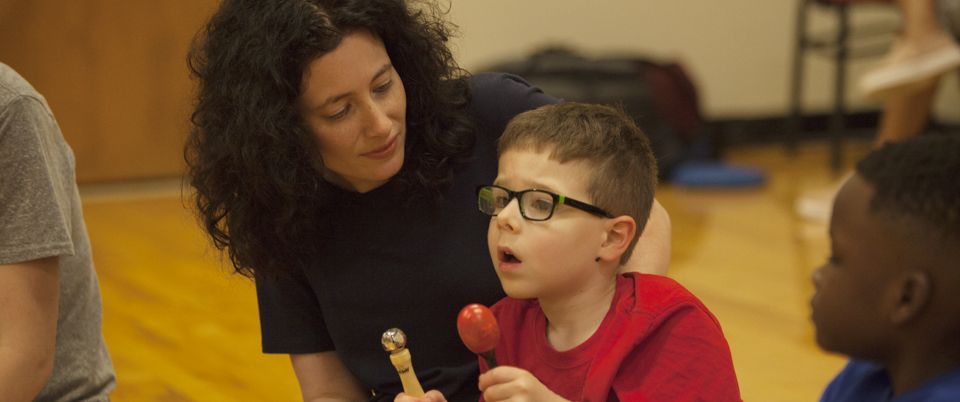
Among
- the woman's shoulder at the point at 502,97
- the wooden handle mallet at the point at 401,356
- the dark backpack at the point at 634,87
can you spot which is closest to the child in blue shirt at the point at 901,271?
the wooden handle mallet at the point at 401,356

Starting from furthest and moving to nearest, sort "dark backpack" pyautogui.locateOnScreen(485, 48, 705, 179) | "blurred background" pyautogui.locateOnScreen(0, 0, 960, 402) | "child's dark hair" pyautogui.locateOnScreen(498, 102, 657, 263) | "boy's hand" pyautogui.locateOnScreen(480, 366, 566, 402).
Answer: "dark backpack" pyautogui.locateOnScreen(485, 48, 705, 179) → "blurred background" pyautogui.locateOnScreen(0, 0, 960, 402) → "child's dark hair" pyautogui.locateOnScreen(498, 102, 657, 263) → "boy's hand" pyautogui.locateOnScreen(480, 366, 566, 402)

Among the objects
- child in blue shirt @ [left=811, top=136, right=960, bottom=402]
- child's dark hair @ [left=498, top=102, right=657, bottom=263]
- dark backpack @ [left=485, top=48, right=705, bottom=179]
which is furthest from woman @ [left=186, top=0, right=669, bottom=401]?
dark backpack @ [left=485, top=48, right=705, bottom=179]

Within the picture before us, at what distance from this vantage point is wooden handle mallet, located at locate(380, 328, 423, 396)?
1.17 m

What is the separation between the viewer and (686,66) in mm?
4777

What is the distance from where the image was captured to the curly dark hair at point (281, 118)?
1.32m

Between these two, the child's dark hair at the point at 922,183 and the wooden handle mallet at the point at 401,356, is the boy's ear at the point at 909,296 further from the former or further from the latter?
the wooden handle mallet at the point at 401,356

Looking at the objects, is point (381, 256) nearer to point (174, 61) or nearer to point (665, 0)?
point (174, 61)

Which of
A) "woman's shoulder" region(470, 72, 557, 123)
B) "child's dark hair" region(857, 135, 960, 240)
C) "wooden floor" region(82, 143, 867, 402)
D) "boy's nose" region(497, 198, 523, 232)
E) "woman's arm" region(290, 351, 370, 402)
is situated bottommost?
"wooden floor" region(82, 143, 867, 402)

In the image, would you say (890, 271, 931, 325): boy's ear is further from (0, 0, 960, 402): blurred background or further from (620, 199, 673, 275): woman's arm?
(0, 0, 960, 402): blurred background

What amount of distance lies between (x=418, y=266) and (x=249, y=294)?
1.54 metres

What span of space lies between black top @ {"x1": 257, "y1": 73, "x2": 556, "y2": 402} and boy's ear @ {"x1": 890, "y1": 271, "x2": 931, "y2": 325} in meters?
0.62

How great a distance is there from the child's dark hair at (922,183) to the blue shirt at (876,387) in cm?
11

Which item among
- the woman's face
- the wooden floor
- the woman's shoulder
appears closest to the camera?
the woman's face

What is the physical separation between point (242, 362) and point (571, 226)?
136 centimetres
